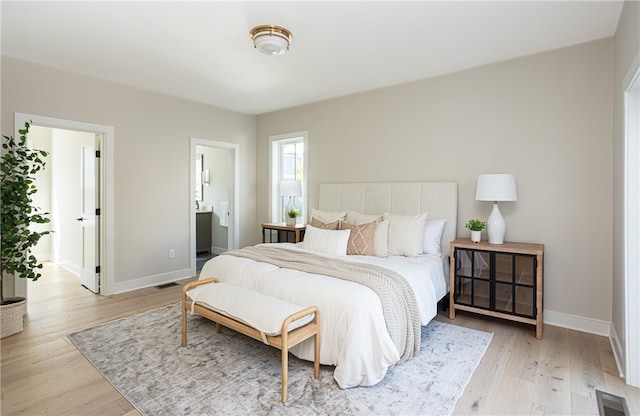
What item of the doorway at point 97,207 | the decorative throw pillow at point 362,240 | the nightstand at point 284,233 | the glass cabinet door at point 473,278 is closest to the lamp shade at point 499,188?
the glass cabinet door at point 473,278

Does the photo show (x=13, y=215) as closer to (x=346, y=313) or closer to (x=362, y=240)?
(x=346, y=313)

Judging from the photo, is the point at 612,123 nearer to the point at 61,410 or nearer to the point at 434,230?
the point at 434,230

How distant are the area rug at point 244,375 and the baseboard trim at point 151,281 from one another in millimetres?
1237

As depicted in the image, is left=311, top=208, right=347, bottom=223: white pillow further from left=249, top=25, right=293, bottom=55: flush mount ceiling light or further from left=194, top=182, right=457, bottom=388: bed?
left=249, top=25, right=293, bottom=55: flush mount ceiling light

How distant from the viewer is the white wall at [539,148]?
2.93m

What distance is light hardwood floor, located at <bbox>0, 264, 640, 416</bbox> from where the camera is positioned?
197cm

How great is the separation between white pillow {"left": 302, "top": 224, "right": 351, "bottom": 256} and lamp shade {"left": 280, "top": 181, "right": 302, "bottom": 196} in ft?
4.18

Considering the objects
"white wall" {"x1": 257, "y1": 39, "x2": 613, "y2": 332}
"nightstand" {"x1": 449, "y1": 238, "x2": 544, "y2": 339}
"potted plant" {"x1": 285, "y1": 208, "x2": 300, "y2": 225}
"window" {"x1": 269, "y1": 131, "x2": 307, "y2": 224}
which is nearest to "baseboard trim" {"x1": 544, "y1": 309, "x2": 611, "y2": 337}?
"white wall" {"x1": 257, "y1": 39, "x2": 613, "y2": 332}

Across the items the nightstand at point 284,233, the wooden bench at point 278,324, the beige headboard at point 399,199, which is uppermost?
the beige headboard at point 399,199

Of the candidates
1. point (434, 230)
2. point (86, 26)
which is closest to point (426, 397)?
point (434, 230)

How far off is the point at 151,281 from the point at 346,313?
3469 millimetres

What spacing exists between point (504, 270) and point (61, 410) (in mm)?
3501

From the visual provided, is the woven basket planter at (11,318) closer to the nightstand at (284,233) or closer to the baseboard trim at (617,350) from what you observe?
the nightstand at (284,233)

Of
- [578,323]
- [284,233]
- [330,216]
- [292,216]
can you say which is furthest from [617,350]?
[284,233]
